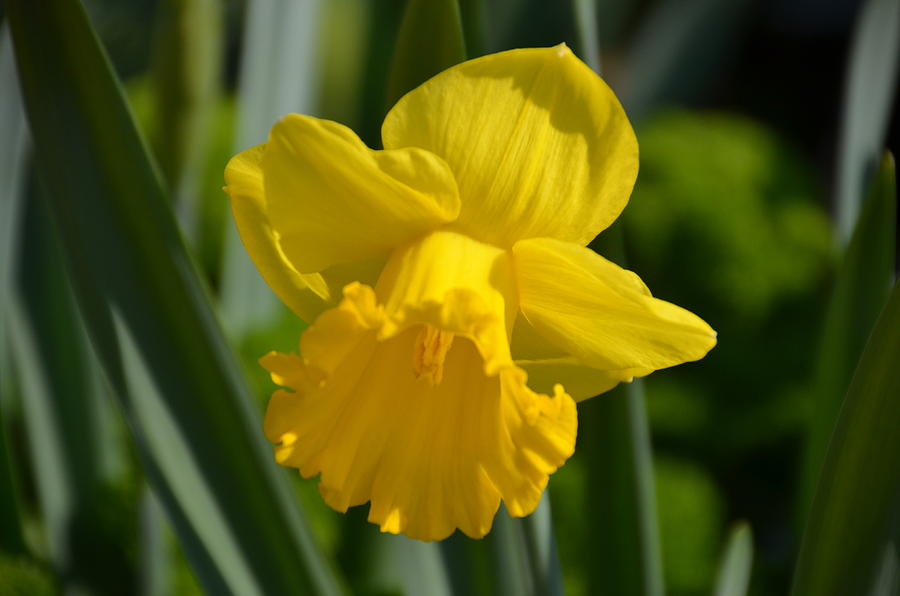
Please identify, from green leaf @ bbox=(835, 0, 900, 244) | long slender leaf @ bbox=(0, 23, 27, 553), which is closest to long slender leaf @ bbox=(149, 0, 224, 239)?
long slender leaf @ bbox=(0, 23, 27, 553)

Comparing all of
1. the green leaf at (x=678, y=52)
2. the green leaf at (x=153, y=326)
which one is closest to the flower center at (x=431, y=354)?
the green leaf at (x=153, y=326)

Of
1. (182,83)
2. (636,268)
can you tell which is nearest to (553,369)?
(182,83)

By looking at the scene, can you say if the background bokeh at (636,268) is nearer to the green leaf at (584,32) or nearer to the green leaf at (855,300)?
the green leaf at (584,32)

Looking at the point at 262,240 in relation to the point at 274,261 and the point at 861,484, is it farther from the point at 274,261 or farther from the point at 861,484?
the point at 861,484

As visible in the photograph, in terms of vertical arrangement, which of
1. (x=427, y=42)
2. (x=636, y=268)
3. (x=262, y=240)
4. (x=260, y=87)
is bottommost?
(x=636, y=268)

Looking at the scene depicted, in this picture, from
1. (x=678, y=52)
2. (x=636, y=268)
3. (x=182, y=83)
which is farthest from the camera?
(x=678, y=52)

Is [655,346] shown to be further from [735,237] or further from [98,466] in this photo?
[735,237]

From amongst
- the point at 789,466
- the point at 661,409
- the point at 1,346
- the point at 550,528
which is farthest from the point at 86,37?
the point at 789,466

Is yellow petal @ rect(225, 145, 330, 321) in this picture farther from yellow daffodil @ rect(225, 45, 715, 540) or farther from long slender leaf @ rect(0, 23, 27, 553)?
long slender leaf @ rect(0, 23, 27, 553)
